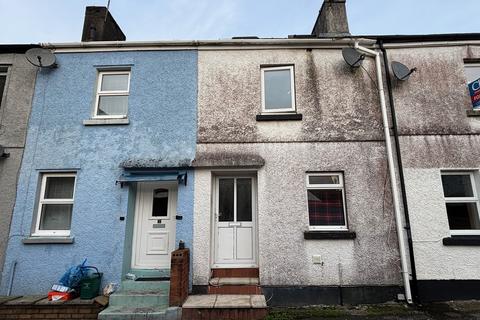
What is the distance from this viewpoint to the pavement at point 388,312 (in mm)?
4828

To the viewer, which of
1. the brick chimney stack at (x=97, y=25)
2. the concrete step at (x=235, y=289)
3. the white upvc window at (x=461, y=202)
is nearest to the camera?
the concrete step at (x=235, y=289)

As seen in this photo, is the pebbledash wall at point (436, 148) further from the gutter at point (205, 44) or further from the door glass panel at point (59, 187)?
the door glass panel at point (59, 187)

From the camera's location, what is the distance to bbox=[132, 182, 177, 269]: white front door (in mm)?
6207

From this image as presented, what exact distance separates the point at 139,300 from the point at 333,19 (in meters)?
8.21

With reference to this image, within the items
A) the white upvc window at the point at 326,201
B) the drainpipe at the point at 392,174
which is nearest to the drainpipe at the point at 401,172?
the drainpipe at the point at 392,174

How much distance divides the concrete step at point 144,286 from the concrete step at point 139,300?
294mm

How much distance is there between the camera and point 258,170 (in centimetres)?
611

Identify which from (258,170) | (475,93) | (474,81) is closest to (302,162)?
(258,170)

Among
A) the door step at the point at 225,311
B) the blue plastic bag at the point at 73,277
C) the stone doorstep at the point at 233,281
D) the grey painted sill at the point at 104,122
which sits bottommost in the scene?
the door step at the point at 225,311

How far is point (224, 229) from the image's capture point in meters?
6.20

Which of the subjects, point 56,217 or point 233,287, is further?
point 56,217

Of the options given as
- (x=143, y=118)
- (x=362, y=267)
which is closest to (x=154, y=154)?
(x=143, y=118)

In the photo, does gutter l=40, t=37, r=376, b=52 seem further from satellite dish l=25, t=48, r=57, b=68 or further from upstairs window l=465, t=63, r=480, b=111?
upstairs window l=465, t=63, r=480, b=111

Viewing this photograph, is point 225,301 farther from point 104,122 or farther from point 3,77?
point 3,77
